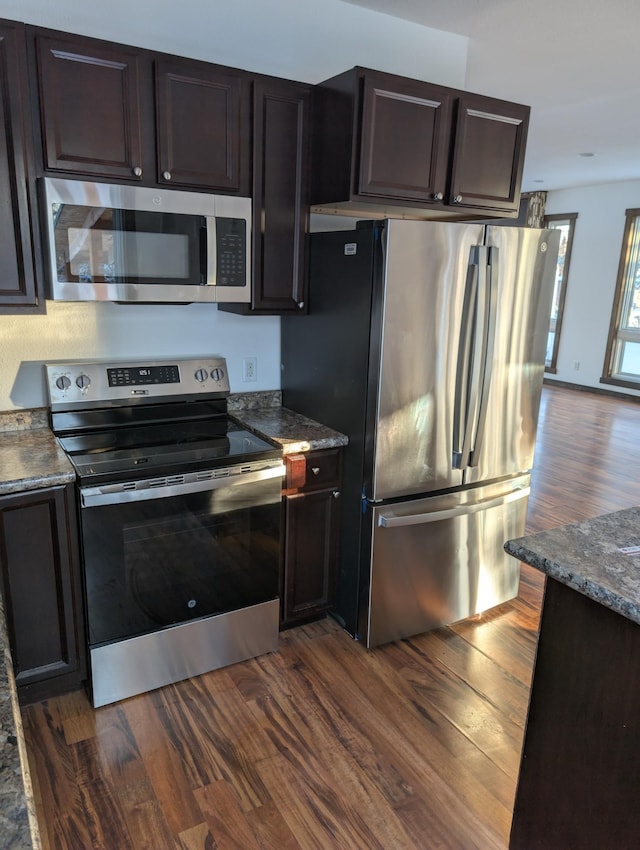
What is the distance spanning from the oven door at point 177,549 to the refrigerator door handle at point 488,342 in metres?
0.86

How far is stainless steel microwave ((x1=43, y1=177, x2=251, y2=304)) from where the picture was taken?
2012mm

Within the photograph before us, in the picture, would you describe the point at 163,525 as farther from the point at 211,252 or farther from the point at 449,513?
the point at 449,513

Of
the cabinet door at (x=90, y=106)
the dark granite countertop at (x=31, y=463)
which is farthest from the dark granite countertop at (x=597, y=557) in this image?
the cabinet door at (x=90, y=106)

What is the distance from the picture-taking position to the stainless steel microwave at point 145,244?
6.60 feet

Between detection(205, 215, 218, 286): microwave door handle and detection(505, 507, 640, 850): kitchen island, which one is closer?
detection(505, 507, 640, 850): kitchen island

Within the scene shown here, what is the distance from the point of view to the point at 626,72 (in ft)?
11.2

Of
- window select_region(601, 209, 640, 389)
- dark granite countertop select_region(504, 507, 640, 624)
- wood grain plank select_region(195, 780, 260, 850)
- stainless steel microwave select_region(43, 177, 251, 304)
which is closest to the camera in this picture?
dark granite countertop select_region(504, 507, 640, 624)

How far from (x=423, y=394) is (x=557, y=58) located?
2158 mm

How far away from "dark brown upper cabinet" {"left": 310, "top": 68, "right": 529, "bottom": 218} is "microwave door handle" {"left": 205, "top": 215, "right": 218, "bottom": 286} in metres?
0.47

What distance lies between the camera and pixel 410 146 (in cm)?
236

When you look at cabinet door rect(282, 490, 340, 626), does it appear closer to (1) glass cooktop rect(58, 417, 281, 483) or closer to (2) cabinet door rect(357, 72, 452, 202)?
(1) glass cooktop rect(58, 417, 281, 483)

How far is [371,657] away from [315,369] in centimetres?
123

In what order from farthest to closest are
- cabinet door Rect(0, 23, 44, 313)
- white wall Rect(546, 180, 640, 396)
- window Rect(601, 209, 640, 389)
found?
white wall Rect(546, 180, 640, 396) < window Rect(601, 209, 640, 389) < cabinet door Rect(0, 23, 44, 313)

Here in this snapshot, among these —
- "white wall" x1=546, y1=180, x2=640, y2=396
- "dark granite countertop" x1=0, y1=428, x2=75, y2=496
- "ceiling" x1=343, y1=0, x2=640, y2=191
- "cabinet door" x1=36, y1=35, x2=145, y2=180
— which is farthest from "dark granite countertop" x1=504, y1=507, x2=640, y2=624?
"white wall" x1=546, y1=180, x2=640, y2=396
